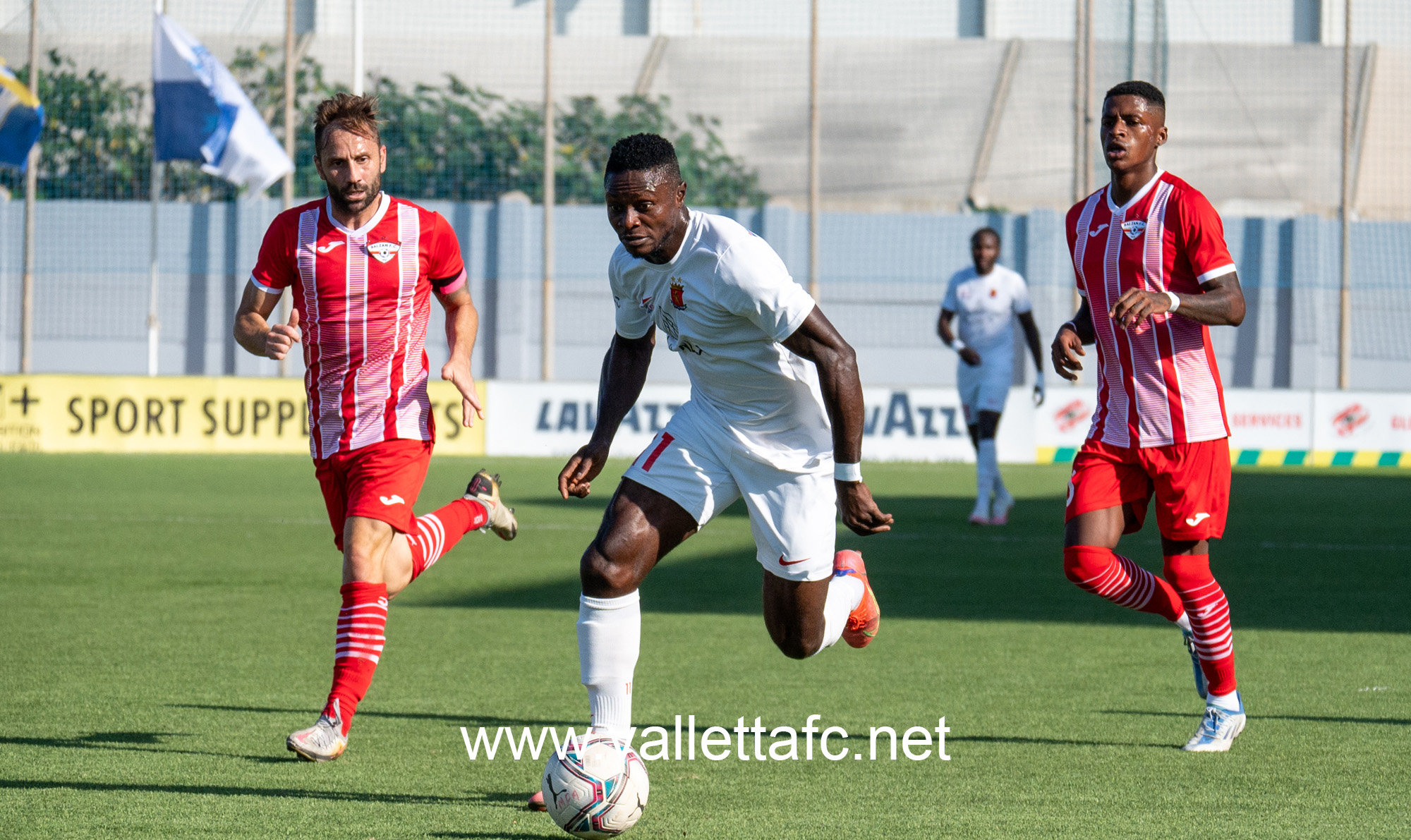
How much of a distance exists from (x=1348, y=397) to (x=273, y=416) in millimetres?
13687

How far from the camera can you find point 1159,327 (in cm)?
576

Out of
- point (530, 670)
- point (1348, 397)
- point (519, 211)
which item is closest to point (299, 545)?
point (530, 670)

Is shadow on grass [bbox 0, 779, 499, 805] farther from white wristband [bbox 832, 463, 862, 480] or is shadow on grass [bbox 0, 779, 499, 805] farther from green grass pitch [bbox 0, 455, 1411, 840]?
white wristband [bbox 832, 463, 862, 480]

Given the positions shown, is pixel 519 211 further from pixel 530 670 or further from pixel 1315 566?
pixel 530 670

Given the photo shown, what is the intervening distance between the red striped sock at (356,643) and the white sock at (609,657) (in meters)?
1.04

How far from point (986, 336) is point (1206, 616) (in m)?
7.56

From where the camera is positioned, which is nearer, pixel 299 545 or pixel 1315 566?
pixel 1315 566

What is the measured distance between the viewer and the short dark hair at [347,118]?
564 cm

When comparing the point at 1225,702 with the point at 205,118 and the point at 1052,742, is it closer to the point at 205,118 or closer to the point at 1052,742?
the point at 1052,742

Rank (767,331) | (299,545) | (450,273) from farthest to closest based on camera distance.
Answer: (299,545), (450,273), (767,331)

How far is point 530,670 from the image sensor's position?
6984 millimetres

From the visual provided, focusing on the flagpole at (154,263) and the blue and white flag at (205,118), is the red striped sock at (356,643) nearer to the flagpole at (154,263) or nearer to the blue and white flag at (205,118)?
the blue and white flag at (205,118)

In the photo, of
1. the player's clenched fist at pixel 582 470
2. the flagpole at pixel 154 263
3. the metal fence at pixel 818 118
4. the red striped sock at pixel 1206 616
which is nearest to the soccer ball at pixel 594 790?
the player's clenched fist at pixel 582 470

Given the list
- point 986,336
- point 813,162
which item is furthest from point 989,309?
point 813,162
